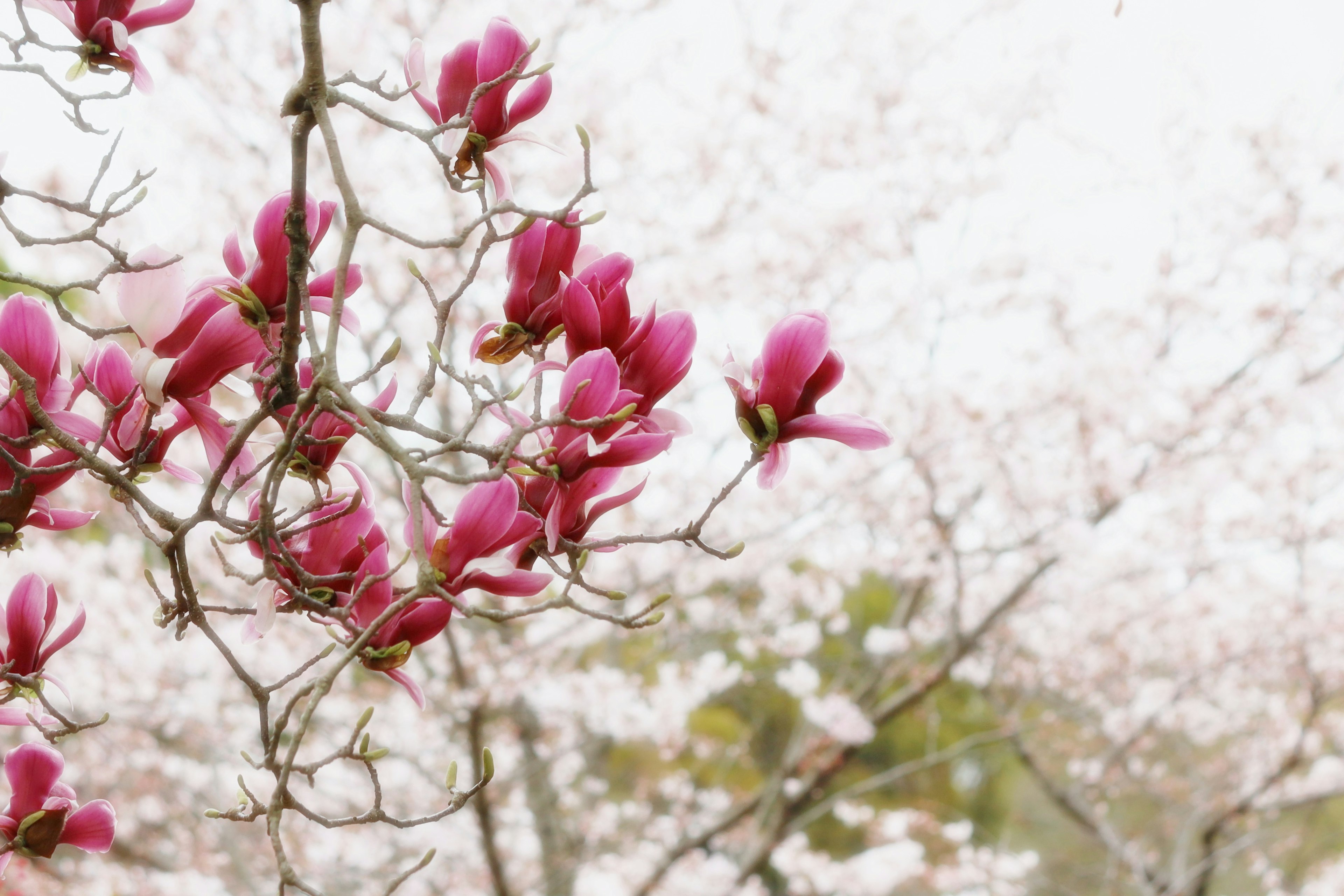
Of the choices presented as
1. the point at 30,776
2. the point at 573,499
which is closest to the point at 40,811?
the point at 30,776

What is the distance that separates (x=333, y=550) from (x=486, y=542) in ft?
0.57

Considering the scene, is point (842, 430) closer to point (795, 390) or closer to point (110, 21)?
point (795, 390)

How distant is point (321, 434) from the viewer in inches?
35.5

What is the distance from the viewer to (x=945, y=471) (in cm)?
625

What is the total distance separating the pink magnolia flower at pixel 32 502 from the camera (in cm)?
84

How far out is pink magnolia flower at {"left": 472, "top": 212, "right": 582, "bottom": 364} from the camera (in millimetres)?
897

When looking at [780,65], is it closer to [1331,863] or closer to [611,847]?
[611,847]

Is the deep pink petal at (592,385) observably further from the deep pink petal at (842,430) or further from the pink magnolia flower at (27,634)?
the pink magnolia flower at (27,634)

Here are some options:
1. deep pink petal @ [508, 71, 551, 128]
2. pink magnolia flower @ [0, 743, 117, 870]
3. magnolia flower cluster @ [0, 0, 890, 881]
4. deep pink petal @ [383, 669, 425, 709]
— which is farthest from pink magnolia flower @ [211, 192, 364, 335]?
pink magnolia flower @ [0, 743, 117, 870]

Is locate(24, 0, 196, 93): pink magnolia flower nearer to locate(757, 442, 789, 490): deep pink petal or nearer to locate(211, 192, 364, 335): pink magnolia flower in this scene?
locate(211, 192, 364, 335): pink magnolia flower

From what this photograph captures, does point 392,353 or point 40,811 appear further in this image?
point 40,811

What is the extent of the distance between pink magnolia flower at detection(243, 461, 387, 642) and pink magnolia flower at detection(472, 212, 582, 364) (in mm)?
189

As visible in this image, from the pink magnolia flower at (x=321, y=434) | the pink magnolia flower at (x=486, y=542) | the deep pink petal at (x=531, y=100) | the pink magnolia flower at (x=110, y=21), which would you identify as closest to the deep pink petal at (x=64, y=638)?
the pink magnolia flower at (x=321, y=434)

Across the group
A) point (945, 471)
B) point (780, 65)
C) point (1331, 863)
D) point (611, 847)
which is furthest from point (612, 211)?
point (1331, 863)
